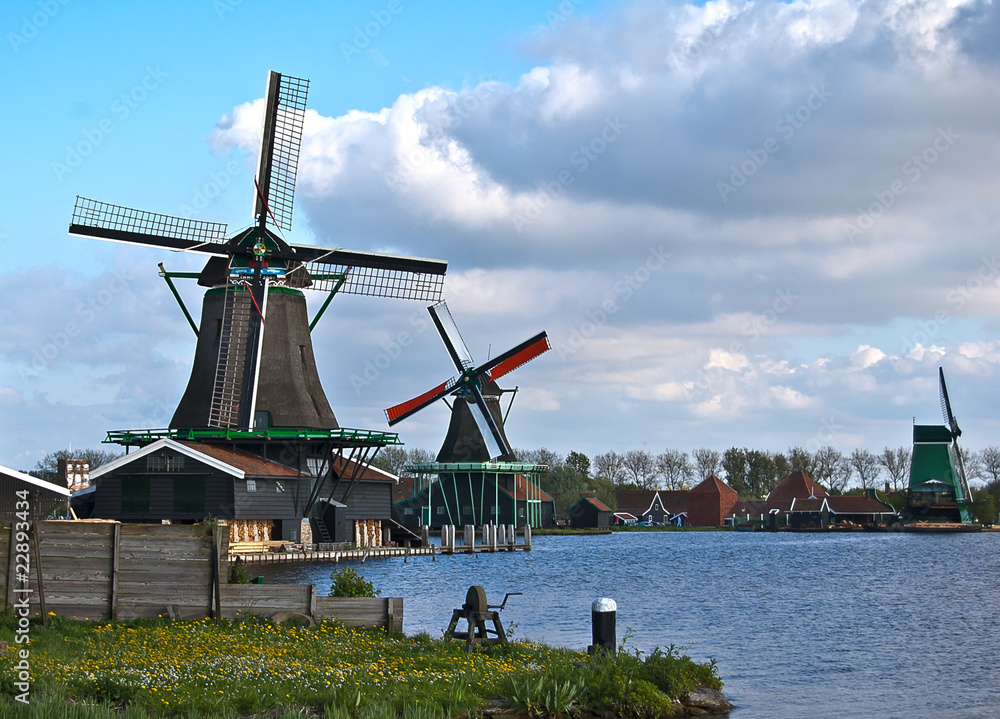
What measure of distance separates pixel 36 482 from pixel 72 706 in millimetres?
27664

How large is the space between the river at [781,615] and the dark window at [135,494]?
7.56 meters

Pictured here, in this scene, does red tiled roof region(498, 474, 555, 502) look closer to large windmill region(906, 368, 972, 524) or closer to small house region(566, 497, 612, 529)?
small house region(566, 497, 612, 529)

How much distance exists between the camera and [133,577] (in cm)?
1612

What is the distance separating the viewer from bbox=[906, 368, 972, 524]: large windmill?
10794 cm

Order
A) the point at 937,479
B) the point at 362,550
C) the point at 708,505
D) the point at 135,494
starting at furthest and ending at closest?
the point at 708,505
the point at 937,479
the point at 362,550
the point at 135,494

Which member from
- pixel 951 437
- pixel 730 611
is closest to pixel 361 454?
pixel 730 611

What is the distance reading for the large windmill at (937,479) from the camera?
107938 millimetres

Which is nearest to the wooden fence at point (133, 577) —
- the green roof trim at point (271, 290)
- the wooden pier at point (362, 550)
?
the wooden pier at point (362, 550)

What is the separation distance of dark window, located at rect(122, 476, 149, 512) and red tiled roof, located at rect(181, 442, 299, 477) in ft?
7.85

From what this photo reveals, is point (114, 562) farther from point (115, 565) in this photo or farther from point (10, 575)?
point (10, 575)

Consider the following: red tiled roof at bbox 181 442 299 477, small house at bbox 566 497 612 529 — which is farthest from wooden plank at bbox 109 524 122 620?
small house at bbox 566 497 612 529

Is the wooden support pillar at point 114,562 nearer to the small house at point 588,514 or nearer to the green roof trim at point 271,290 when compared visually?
the green roof trim at point 271,290

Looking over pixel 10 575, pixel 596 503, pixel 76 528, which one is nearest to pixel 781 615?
pixel 76 528

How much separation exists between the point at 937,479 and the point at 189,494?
278 ft
